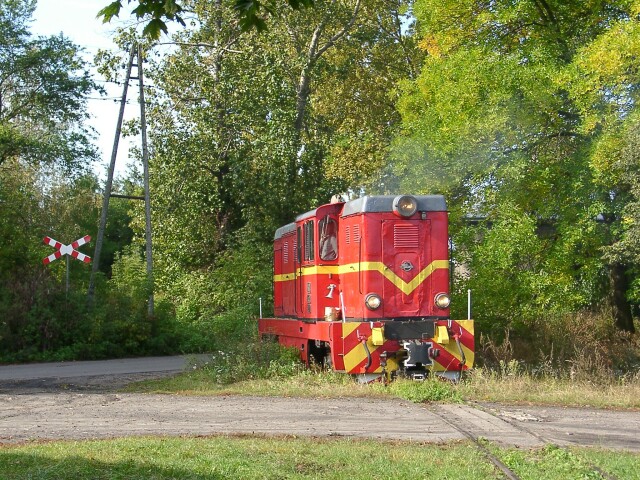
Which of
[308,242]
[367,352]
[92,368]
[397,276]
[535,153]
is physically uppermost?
[535,153]

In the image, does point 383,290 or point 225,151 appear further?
point 225,151

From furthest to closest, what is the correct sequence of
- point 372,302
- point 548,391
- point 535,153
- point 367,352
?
1. point 535,153
2. point 372,302
3. point 367,352
4. point 548,391

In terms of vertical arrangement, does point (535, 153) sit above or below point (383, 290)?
above

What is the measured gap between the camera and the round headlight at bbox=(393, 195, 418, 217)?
1569 cm

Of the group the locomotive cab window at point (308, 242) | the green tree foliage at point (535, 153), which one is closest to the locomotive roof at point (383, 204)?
the locomotive cab window at point (308, 242)

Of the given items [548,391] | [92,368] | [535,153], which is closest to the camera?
[548,391]

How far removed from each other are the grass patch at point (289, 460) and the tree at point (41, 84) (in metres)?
24.0

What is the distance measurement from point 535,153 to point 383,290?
25.2ft

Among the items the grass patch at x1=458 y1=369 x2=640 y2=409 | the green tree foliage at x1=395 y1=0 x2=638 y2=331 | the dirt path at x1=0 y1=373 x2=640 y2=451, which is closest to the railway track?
the dirt path at x1=0 y1=373 x2=640 y2=451

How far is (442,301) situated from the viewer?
15.8 metres

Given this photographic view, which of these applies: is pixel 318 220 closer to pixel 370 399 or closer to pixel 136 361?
pixel 370 399

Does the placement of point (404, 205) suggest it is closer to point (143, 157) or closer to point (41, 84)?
point (143, 157)

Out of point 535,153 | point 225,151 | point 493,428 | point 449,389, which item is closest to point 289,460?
point 493,428

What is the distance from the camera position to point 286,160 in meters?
30.0
